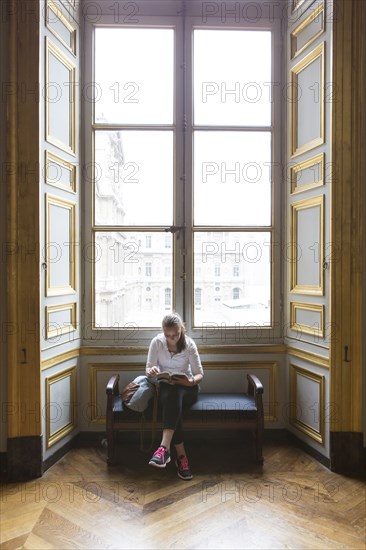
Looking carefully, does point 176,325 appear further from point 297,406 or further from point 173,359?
point 297,406

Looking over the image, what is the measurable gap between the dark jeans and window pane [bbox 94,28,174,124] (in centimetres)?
202

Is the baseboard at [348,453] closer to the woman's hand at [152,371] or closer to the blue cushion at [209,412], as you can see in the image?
the blue cushion at [209,412]

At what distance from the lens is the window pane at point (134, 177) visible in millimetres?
3215

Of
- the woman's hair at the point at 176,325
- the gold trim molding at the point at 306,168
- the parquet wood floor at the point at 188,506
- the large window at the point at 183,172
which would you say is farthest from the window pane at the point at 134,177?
the parquet wood floor at the point at 188,506

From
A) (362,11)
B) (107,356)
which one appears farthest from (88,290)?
(362,11)

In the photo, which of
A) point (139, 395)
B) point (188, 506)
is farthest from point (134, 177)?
point (188, 506)

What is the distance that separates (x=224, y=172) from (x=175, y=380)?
5.34 ft

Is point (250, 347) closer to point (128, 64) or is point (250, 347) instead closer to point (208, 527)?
point (208, 527)

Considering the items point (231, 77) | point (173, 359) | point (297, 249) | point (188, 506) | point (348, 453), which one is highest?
point (231, 77)

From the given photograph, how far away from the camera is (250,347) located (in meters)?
3.20

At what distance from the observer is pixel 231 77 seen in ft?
10.6

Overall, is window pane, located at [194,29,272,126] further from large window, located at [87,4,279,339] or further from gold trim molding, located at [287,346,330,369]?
gold trim molding, located at [287,346,330,369]

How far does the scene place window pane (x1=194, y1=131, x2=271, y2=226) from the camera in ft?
10.7

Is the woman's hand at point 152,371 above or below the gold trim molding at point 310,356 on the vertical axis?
below
